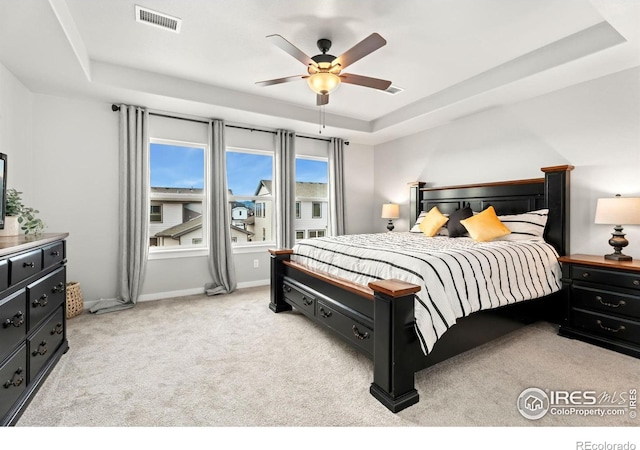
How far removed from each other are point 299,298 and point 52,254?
201 centimetres

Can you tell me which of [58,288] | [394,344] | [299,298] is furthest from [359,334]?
[58,288]

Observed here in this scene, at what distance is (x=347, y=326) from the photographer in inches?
89.1

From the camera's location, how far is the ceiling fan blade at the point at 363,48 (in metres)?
2.13

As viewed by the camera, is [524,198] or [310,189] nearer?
[524,198]

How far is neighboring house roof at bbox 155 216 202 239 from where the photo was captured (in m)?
4.24

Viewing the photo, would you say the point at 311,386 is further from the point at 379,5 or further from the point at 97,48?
the point at 97,48

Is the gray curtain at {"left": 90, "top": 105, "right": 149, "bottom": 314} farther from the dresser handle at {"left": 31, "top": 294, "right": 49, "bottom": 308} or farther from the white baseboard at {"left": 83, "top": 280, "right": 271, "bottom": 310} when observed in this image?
the dresser handle at {"left": 31, "top": 294, "right": 49, "bottom": 308}

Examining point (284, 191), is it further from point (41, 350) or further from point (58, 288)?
point (41, 350)

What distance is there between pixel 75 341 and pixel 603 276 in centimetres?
464

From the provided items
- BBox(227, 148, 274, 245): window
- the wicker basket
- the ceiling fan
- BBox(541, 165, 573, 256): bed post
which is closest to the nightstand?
BBox(541, 165, 573, 256): bed post

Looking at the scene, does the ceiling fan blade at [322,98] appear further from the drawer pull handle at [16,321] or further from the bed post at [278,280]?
the drawer pull handle at [16,321]

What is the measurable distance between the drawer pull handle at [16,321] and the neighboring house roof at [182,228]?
258 cm

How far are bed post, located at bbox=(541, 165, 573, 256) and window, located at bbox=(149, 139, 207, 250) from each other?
438 centimetres

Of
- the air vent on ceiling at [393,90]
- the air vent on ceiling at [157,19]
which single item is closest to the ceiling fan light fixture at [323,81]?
the air vent on ceiling at [157,19]
